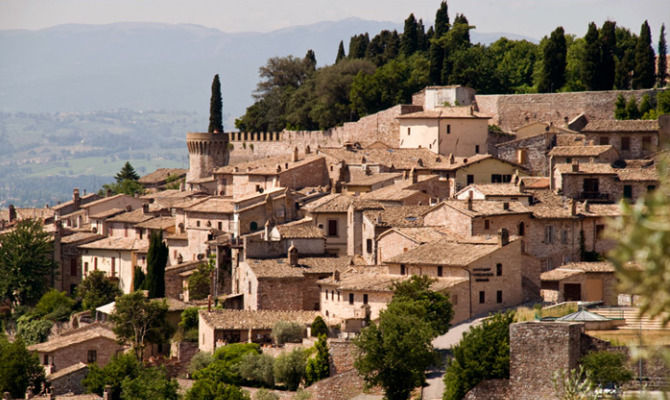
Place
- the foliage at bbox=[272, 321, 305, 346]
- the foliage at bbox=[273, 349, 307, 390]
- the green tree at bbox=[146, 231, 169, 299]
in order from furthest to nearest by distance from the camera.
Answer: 1. the green tree at bbox=[146, 231, 169, 299]
2. the foliage at bbox=[272, 321, 305, 346]
3. the foliage at bbox=[273, 349, 307, 390]

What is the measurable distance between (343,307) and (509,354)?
12.4 m

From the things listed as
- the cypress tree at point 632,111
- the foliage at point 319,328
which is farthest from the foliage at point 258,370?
the cypress tree at point 632,111

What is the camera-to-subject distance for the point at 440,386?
32.4 meters

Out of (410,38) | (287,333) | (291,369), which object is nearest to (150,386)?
(291,369)

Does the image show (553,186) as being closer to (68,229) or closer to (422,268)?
(422,268)

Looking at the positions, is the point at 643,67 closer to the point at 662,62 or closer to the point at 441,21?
the point at 662,62

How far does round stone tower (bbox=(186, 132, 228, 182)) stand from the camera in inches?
2980

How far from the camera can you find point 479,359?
29078 millimetres

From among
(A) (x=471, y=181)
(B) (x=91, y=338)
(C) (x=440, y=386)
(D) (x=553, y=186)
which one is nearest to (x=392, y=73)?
(A) (x=471, y=181)

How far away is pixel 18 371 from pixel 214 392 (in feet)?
37.6

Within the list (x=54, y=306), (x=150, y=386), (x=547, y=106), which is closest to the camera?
(x=150, y=386)

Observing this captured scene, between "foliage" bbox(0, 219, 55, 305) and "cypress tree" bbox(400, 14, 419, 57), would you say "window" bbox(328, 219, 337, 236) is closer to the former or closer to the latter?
"foliage" bbox(0, 219, 55, 305)

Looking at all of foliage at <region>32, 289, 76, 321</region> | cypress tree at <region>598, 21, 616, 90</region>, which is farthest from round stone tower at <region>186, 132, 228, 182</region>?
cypress tree at <region>598, 21, 616, 90</region>

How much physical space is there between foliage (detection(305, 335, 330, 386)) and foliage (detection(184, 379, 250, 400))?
6.27 ft
